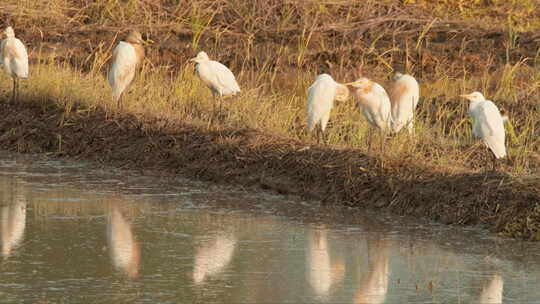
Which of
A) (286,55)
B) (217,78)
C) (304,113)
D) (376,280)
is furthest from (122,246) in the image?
(286,55)

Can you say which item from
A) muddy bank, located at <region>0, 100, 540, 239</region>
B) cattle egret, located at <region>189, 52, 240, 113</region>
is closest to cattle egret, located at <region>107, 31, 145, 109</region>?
muddy bank, located at <region>0, 100, 540, 239</region>

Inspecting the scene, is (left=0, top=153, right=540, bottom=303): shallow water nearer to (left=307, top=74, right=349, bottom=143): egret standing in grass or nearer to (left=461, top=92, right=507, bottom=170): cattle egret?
(left=461, top=92, right=507, bottom=170): cattle egret

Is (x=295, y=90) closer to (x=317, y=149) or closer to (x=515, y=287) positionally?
(x=317, y=149)

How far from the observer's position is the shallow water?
5567mm

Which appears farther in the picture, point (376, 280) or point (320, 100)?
point (320, 100)

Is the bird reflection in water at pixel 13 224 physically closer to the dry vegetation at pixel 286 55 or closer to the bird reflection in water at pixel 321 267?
the bird reflection in water at pixel 321 267

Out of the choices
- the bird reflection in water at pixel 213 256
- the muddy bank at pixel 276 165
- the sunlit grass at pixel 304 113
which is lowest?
the bird reflection in water at pixel 213 256

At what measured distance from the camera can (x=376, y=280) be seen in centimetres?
586

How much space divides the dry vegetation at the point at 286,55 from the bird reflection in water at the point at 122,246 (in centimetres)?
226

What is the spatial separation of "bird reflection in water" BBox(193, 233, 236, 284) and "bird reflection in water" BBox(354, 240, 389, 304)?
81 centimetres

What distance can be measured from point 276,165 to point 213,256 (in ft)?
7.45

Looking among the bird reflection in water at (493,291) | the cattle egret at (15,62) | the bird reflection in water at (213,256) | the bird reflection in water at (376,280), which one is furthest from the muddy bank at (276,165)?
the bird reflection in water at (213,256)

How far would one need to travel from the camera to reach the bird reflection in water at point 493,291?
549 cm

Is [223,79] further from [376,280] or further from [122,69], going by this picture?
[376,280]
